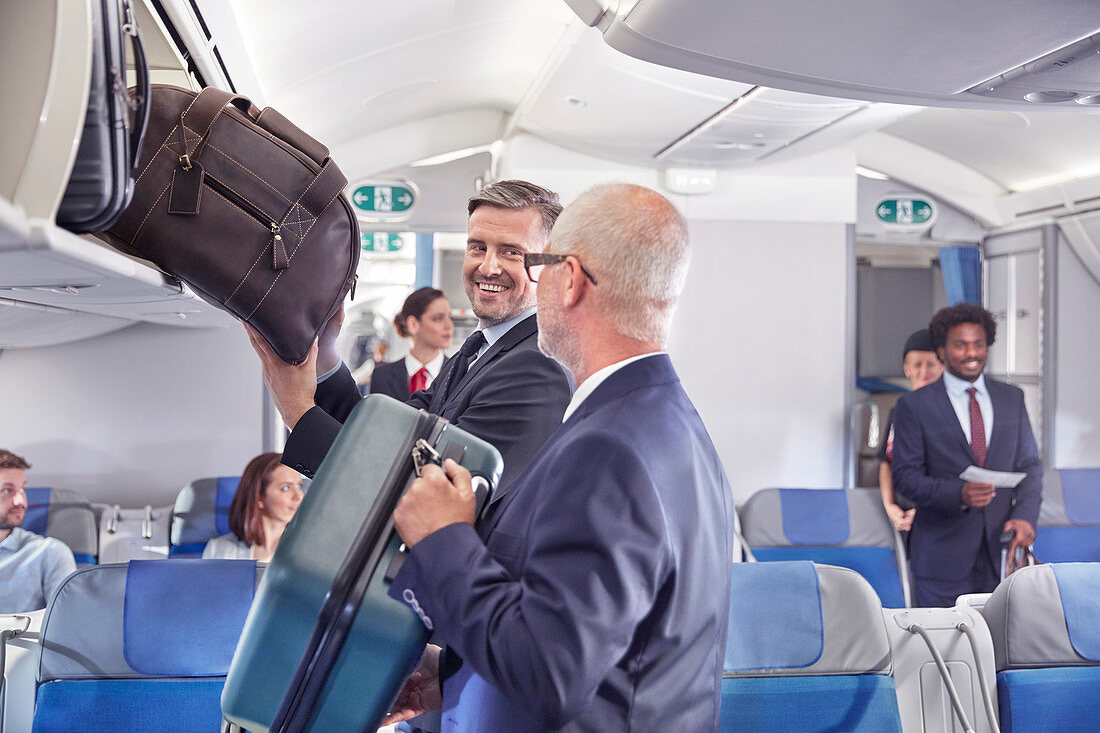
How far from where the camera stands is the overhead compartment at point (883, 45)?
187 cm

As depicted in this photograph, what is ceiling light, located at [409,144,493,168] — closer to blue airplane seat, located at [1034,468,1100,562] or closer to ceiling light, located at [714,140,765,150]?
ceiling light, located at [714,140,765,150]

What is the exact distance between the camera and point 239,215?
1.60m

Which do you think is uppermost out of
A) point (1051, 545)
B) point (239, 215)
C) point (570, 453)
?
point (239, 215)

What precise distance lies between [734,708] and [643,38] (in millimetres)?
1614

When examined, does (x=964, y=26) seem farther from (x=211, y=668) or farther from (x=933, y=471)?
(x=933, y=471)

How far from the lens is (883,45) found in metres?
2.07

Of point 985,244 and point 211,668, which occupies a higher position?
point 985,244

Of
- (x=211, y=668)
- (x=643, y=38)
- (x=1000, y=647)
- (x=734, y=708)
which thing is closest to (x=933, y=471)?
(x=1000, y=647)

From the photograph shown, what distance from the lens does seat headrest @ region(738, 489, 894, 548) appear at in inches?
177

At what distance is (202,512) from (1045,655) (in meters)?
3.49

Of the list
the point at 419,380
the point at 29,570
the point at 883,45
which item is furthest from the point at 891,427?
the point at 29,570

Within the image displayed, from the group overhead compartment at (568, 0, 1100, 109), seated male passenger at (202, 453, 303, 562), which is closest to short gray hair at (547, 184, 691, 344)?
overhead compartment at (568, 0, 1100, 109)

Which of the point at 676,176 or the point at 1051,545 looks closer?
the point at 1051,545

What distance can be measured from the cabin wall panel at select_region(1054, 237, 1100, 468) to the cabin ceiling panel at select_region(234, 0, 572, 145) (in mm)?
4085
